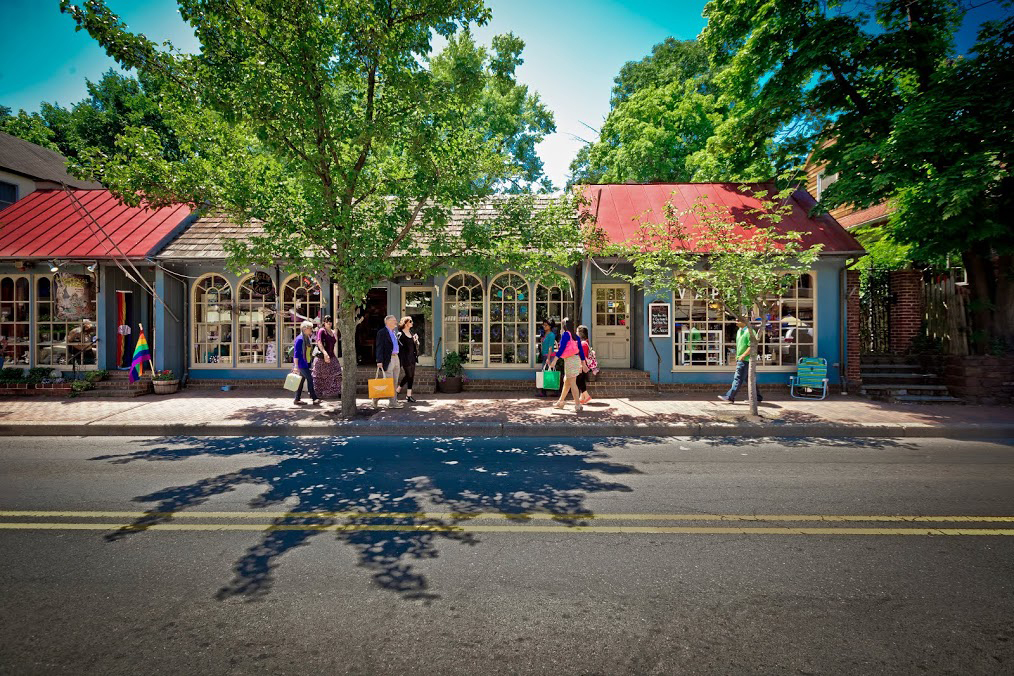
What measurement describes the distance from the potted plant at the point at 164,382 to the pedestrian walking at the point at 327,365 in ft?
13.7

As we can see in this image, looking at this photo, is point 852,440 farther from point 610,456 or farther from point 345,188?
point 345,188

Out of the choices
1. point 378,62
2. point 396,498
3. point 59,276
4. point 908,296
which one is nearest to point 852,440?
point 396,498

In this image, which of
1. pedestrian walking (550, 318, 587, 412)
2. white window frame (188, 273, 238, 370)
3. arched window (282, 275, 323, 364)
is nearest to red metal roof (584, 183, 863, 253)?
pedestrian walking (550, 318, 587, 412)

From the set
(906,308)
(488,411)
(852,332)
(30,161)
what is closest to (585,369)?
(488,411)

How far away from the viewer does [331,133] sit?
29.5ft

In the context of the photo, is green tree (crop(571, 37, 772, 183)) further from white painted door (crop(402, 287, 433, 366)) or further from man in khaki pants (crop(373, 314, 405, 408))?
man in khaki pants (crop(373, 314, 405, 408))

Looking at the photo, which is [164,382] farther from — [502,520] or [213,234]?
[502,520]

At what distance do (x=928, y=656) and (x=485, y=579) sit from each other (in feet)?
8.37

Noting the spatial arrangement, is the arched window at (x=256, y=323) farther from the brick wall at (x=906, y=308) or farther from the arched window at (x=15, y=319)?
the brick wall at (x=906, y=308)

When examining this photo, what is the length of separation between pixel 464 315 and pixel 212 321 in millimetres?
7101

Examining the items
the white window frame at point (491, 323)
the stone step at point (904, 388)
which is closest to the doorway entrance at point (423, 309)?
the white window frame at point (491, 323)

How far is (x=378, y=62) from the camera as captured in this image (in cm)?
908

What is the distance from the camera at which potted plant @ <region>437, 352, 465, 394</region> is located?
43.3ft

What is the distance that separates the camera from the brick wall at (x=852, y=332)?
13.0 metres
